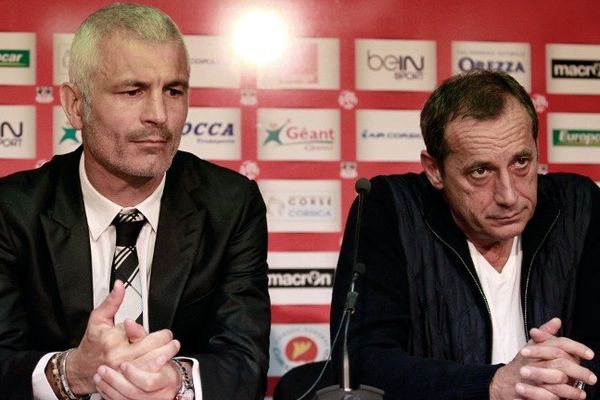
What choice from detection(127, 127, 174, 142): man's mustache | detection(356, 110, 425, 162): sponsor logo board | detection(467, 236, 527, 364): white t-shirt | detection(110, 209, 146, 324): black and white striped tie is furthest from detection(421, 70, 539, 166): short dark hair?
detection(356, 110, 425, 162): sponsor logo board

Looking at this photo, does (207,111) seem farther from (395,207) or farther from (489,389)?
(489,389)

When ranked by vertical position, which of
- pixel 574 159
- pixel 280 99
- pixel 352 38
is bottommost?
pixel 574 159

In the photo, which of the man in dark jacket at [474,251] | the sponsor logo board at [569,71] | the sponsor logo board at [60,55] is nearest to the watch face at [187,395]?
the man in dark jacket at [474,251]

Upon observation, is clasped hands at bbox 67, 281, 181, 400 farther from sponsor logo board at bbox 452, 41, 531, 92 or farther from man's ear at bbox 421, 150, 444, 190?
sponsor logo board at bbox 452, 41, 531, 92

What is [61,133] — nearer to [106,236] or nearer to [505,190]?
[106,236]

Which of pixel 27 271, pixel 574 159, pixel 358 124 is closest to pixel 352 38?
pixel 358 124

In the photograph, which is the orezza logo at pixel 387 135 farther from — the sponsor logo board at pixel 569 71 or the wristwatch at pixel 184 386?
the wristwatch at pixel 184 386

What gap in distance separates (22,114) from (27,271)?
4.84 feet

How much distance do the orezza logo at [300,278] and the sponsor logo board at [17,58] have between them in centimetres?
128

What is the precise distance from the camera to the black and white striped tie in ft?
7.55

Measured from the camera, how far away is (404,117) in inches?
147

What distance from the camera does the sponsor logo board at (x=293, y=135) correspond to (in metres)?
3.66

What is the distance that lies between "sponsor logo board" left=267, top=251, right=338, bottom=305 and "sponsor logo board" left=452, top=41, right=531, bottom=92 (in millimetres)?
1011

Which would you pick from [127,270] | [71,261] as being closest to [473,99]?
[127,270]
